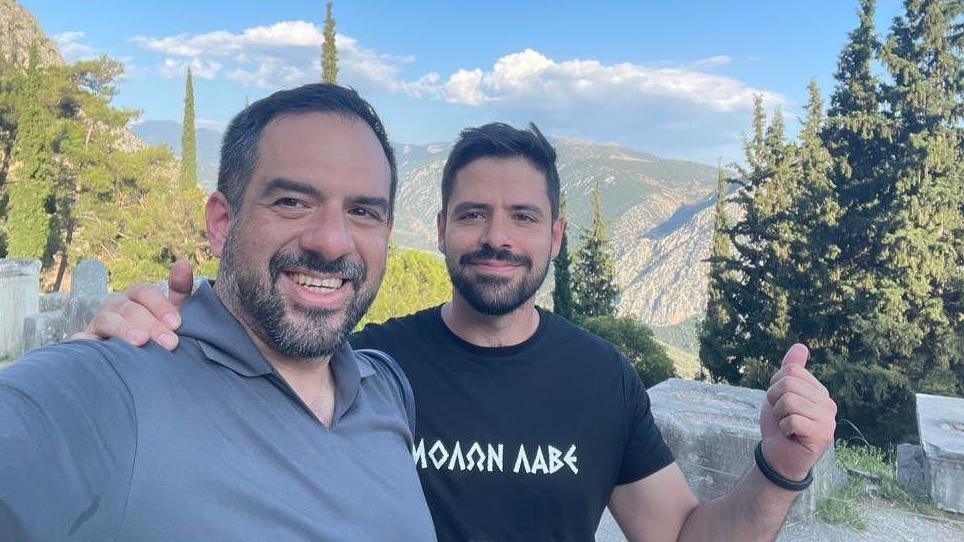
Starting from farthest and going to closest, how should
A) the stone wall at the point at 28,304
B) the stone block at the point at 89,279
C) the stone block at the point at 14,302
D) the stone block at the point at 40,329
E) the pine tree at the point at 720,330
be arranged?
the pine tree at the point at 720,330 → the stone block at the point at 14,302 → the stone block at the point at 40,329 → the stone wall at the point at 28,304 → the stone block at the point at 89,279

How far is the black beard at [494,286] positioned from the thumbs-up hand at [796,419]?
778mm

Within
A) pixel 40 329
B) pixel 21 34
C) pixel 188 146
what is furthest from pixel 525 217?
pixel 21 34

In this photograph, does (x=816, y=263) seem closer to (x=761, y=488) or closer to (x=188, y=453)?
(x=761, y=488)

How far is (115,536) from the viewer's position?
1.06m

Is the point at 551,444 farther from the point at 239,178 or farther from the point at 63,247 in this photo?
the point at 63,247

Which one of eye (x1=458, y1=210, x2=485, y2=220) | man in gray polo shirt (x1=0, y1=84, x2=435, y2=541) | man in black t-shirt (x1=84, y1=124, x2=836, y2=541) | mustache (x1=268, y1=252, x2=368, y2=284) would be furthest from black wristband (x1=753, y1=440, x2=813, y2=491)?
mustache (x1=268, y1=252, x2=368, y2=284)

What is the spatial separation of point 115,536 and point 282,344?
499mm

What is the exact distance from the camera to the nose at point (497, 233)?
2.18 m

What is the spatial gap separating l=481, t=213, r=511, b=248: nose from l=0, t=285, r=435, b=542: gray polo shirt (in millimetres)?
808

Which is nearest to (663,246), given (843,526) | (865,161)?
(865,161)

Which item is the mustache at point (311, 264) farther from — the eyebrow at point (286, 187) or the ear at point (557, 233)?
the ear at point (557, 233)

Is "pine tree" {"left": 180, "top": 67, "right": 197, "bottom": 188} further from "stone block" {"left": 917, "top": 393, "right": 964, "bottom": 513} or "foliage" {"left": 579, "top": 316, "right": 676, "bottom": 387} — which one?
"stone block" {"left": 917, "top": 393, "right": 964, "bottom": 513}

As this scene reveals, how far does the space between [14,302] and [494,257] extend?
11986 millimetres

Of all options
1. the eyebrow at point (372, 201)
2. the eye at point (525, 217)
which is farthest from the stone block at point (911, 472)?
the eyebrow at point (372, 201)
